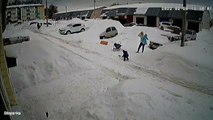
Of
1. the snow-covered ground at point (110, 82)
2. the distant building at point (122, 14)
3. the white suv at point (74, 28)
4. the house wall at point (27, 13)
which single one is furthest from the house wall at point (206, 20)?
the house wall at point (27, 13)

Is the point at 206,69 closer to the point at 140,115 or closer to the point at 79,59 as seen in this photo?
the point at 140,115

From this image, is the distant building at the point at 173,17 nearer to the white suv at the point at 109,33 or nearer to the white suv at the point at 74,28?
the white suv at the point at 109,33

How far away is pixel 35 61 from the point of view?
44.5 ft

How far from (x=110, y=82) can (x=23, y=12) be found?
18.1 feet

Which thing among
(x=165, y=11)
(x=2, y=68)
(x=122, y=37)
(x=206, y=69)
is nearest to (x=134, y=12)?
(x=165, y=11)

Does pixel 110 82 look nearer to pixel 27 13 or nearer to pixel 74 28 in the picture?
pixel 27 13

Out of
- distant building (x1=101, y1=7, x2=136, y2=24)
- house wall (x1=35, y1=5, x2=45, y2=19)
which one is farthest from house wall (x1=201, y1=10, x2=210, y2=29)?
house wall (x1=35, y1=5, x2=45, y2=19)

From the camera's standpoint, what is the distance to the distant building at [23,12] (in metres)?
10.7

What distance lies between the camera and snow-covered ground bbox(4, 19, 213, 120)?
8.84 meters

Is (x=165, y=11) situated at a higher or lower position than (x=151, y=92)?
higher

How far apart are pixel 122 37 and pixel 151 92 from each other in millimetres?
13725

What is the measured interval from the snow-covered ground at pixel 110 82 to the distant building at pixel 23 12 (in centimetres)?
70

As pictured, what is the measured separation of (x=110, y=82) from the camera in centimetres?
1167

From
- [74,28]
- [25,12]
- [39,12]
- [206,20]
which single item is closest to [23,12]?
[25,12]
